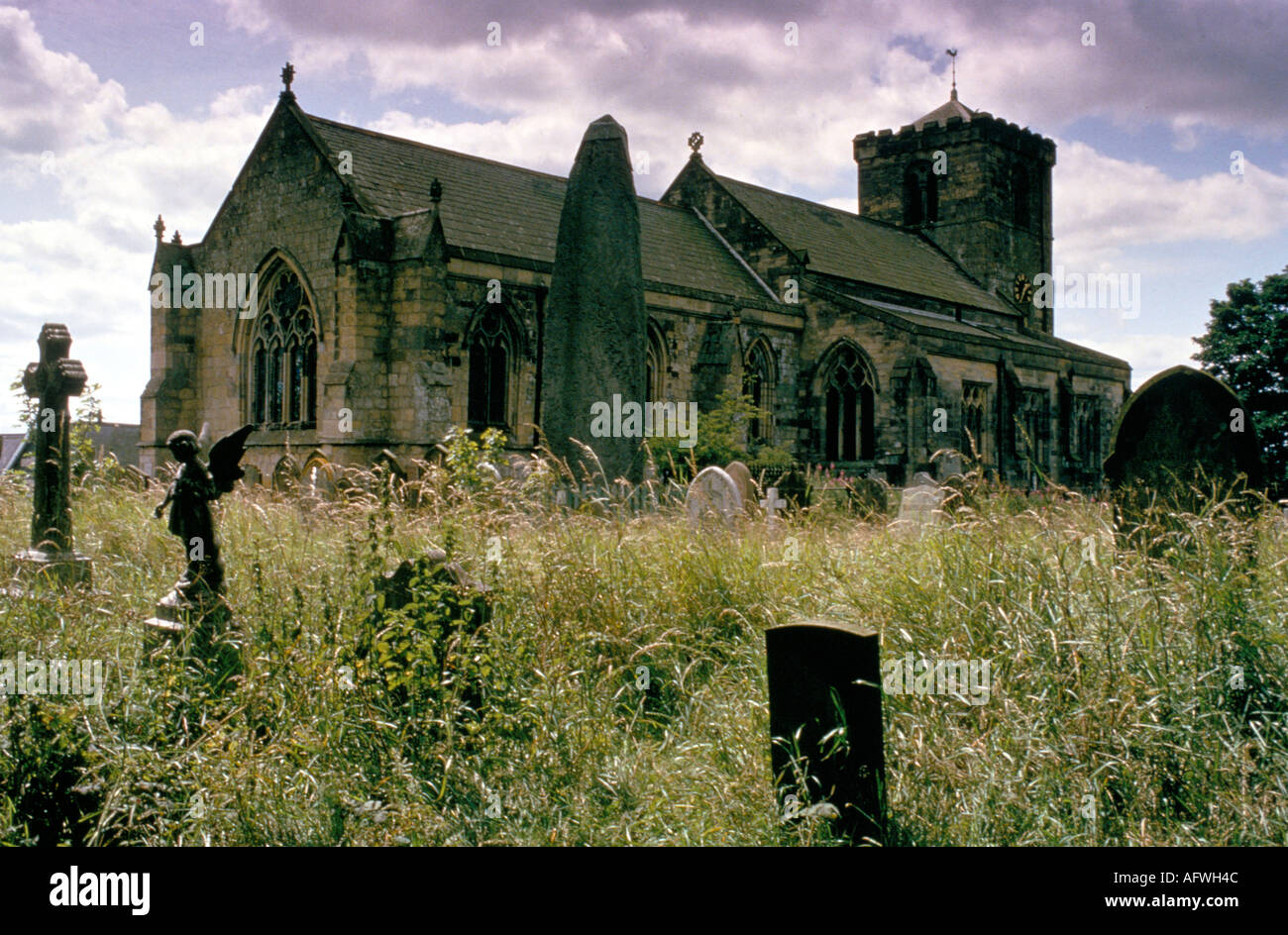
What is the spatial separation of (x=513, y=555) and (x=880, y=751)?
109 inches

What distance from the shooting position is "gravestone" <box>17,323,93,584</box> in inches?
291

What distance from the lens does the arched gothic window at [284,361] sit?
18938 mm

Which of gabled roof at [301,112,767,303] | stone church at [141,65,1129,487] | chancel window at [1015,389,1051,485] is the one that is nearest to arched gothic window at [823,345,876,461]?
stone church at [141,65,1129,487]

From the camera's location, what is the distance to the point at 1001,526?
5.30 meters

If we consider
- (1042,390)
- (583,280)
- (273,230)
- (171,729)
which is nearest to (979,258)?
(1042,390)

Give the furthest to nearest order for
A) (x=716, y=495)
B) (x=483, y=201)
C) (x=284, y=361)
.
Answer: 1. (x=483, y=201)
2. (x=284, y=361)
3. (x=716, y=495)

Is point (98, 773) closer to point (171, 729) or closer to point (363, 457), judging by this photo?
point (171, 729)

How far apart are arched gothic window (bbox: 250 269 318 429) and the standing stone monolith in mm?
9432

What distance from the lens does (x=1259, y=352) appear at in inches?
995

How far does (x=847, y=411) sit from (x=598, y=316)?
16.0 meters

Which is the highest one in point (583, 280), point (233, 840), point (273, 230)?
point (273, 230)

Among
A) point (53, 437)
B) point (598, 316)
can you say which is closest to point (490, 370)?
point (598, 316)

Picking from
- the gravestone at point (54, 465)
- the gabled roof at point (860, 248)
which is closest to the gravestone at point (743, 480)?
the gravestone at point (54, 465)

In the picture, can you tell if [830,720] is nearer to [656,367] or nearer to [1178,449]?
[1178,449]
